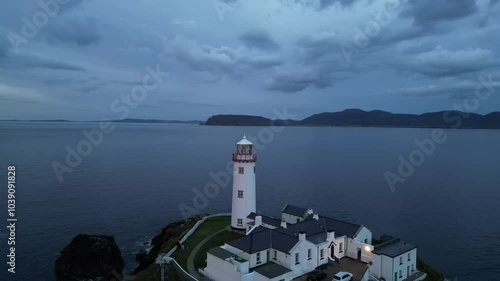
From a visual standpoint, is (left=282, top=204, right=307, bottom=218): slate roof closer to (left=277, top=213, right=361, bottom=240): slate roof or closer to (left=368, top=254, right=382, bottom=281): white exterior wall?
(left=277, top=213, right=361, bottom=240): slate roof

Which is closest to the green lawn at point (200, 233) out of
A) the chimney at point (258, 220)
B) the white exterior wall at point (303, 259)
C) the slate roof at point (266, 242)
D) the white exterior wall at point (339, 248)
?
the slate roof at point (266, 242)

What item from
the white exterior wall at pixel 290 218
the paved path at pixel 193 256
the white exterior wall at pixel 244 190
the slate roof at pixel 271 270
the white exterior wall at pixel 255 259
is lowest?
the paved path at pixel 193 256

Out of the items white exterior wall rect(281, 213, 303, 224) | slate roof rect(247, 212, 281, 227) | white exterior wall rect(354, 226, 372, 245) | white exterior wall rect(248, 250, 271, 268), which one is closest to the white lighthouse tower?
slate roof rect(247, 212, 281, 227)

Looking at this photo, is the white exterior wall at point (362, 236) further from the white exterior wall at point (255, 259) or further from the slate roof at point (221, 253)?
the slate roof at point (221, 253)

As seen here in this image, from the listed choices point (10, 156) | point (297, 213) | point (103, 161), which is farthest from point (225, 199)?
point (10, 156)

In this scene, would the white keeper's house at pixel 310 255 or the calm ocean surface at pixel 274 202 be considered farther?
the calm ocean surface at pixel 274 202

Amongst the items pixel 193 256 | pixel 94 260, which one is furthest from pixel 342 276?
pixel 94 260

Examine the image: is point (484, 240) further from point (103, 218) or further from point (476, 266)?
point (103, 218)
